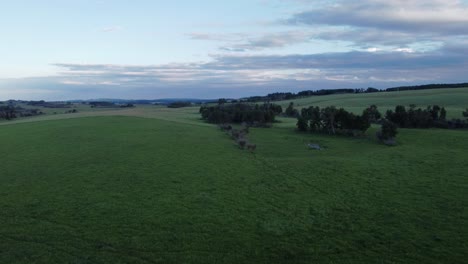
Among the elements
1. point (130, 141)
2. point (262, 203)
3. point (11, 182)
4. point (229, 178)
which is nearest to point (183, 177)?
point (229, 178)

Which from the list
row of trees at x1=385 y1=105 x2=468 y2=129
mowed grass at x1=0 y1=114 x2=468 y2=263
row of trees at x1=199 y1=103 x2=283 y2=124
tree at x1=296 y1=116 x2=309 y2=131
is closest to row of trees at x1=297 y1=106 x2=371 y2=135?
tree at x1=296 y1=116 x2=309 y2=131

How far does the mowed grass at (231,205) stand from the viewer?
64.4ft

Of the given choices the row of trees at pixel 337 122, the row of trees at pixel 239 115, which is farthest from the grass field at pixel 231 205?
the row of trees at pixel 239 115

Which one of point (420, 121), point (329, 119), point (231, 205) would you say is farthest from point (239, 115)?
point (231, 205)

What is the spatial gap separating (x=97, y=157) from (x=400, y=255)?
3456cm

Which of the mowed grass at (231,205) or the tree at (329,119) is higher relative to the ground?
the tree at (329,119)

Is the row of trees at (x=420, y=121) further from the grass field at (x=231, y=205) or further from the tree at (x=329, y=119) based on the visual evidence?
the grass field at (x=231, y=205)

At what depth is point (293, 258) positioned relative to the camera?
1895cm

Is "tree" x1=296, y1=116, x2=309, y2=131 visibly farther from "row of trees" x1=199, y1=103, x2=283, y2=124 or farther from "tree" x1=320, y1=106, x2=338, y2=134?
"row of trees" x1=199, y1=103, x2=283, y2=124

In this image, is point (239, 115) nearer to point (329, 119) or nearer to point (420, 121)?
point (329, 119)

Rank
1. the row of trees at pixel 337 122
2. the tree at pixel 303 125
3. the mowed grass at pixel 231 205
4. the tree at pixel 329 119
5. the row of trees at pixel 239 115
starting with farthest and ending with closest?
1. the row of trees at pixel 239 115
2. the tree at pixel 303 125
3. the tree at pixel 329 119
4. the row of trees at pixel 337 122
5. the mowed grass at pixel 231 205

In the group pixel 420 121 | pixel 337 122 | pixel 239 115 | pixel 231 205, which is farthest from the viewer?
pixel 239 115

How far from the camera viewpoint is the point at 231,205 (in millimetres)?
27047

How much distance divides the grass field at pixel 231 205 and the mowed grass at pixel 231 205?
97mm
